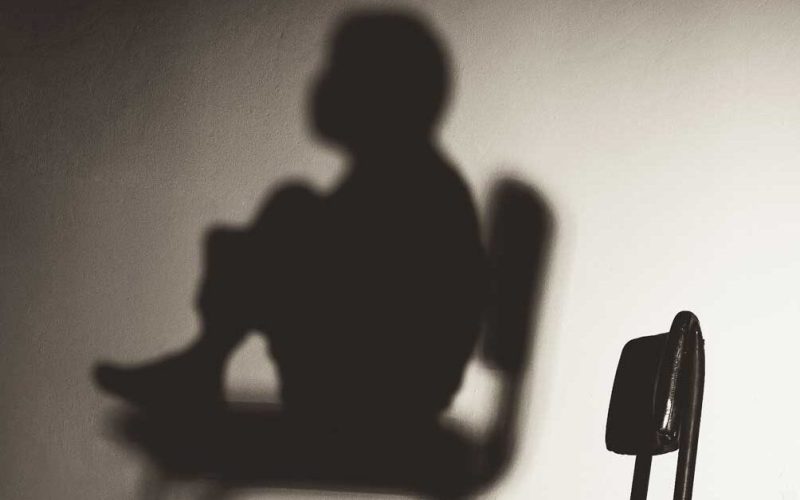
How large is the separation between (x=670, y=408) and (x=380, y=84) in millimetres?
872

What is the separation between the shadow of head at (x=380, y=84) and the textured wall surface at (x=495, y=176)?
4 cm

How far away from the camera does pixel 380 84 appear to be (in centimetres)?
133

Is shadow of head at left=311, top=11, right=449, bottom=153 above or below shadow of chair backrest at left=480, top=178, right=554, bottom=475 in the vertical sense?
above

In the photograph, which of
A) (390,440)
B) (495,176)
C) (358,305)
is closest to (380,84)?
(495,176)

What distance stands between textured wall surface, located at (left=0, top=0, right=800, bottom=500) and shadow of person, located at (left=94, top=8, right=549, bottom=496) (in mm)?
52

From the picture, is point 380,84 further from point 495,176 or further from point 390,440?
point 390,440

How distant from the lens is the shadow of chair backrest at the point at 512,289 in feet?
4.44

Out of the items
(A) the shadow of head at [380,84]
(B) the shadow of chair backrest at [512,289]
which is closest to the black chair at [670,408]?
(B) the shadow of chair backrest at [512,289]

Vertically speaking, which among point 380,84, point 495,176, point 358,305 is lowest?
point 358,305

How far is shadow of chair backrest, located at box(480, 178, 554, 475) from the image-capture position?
1354mm

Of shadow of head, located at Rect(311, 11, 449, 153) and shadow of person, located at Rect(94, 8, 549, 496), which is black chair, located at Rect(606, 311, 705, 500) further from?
shadow of head, located at Rect(311, 11, 449, 153)

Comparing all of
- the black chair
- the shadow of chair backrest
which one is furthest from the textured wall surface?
the black chair

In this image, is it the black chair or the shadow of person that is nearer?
the black chair

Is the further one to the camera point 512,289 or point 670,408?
point 512,289
